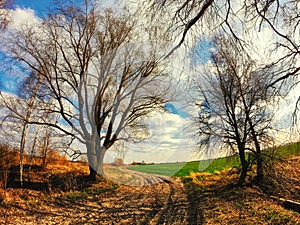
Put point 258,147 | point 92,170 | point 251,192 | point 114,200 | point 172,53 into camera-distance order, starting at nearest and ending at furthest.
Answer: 1. point 172,53
2. point 114,200
3. point 251,192
4. point 258,147
5. point 92,170

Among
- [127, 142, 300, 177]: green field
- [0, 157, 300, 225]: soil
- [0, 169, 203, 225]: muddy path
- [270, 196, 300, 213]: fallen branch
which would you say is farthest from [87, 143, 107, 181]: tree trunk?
[270, 196, 300, 213]: fallen branch

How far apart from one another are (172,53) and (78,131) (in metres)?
10.8

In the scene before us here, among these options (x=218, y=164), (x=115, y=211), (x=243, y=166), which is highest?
(x=218, y=164)

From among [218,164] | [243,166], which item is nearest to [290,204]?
[243,166]

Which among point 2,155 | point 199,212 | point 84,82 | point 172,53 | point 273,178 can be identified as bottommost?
point 199,212

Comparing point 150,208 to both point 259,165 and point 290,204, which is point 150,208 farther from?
point 259,165

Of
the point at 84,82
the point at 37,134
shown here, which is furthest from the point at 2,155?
the point at 84,82

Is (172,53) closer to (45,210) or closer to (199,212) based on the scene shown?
(199,212)

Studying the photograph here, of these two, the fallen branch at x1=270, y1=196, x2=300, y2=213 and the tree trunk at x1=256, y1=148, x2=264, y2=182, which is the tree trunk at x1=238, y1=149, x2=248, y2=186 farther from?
the fallen branch at x1=270, y1=196, x2=300, y2=213

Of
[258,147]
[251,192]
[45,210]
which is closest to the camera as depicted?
[45,210]

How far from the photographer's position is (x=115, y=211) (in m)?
8.83

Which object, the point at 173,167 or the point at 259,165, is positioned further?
the point at 173,167

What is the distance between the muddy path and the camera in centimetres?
752

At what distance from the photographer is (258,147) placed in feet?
41.1
